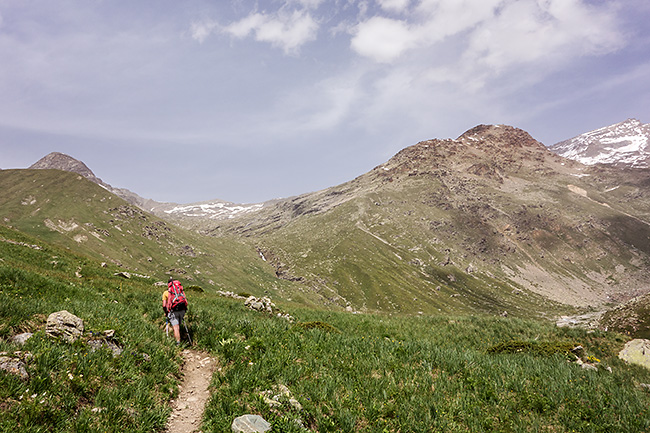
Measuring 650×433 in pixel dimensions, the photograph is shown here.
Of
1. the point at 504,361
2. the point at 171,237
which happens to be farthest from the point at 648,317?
the point at 171,237

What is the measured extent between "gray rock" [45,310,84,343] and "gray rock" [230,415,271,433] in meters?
5.14

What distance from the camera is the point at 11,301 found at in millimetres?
9023

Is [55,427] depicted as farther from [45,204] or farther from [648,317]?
[45,204]

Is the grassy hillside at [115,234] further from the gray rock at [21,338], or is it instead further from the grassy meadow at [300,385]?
the gray rock at [21,338]

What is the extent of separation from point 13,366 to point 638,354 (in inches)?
961

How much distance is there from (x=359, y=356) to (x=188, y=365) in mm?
6115

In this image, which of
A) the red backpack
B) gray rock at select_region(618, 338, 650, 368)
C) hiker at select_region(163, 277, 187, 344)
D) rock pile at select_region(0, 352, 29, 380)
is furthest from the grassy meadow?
gray rock at select_region(618, 338, 650, 368)

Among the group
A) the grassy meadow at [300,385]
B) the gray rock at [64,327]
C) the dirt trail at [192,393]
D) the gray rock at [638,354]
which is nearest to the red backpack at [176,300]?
the grassy meadow at [300,385]

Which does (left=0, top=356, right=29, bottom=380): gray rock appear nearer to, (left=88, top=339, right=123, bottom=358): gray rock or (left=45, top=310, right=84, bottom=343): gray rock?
(left=45, top=310, right=84, bottom=343): gray rock

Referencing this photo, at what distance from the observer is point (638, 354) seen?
1507 cm

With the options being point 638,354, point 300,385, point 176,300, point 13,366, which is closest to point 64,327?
point 13,366

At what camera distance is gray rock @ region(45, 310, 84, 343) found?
8.00 meters

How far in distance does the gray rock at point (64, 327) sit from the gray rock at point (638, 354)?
23.5 metres

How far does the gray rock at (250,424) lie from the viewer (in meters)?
6.55
